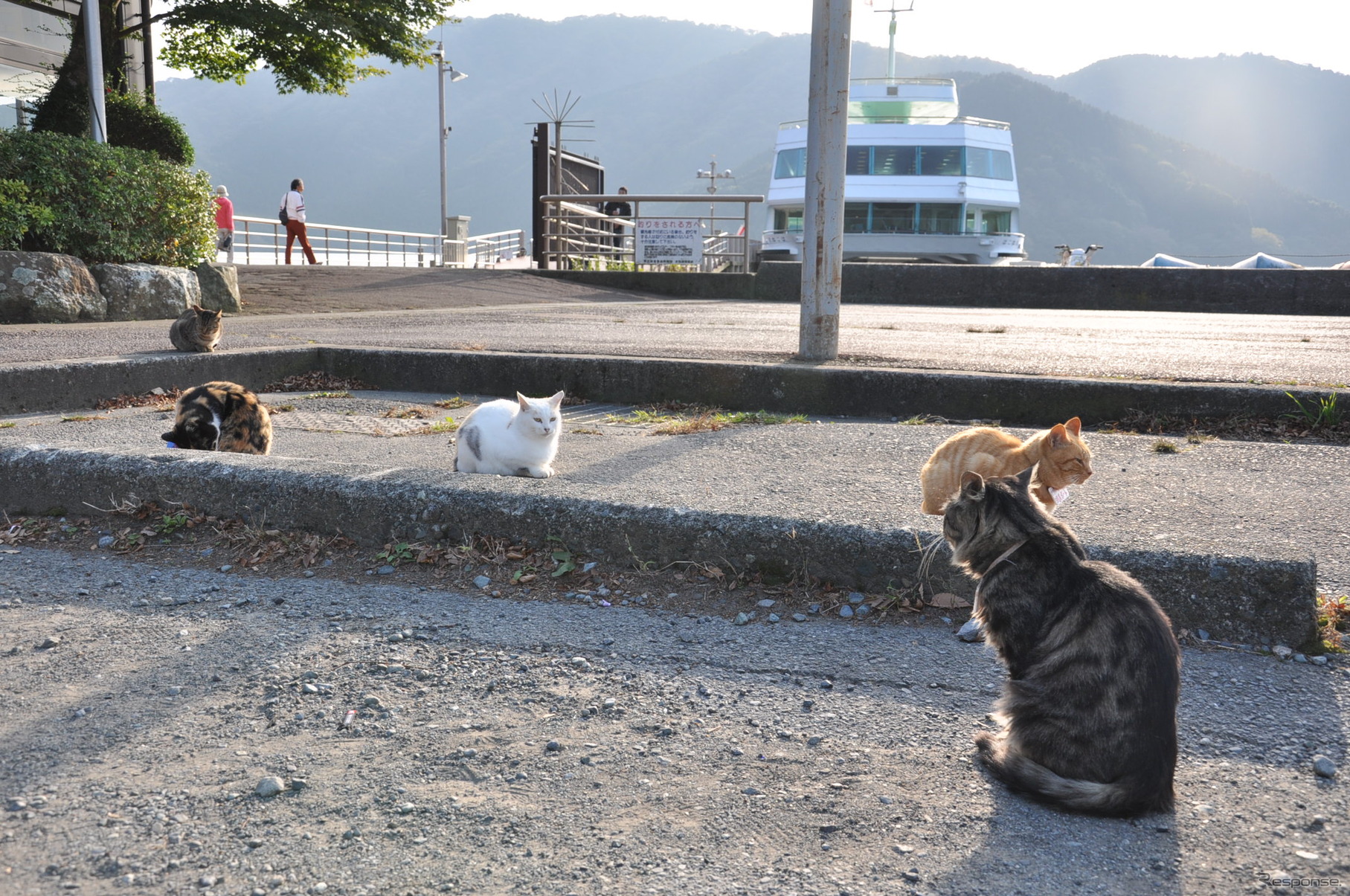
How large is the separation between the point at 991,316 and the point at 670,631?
1020 cm

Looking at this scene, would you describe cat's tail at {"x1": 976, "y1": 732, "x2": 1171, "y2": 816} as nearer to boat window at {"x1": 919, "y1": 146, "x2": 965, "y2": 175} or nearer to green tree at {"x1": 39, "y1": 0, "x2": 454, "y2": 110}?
green tree at {"x1": 39, "y1": 0, "x2": 454, "y2": 110}

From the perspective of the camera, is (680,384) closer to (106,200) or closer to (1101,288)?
(106,200)

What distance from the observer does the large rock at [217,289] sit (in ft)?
34.8

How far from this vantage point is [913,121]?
93.8 feet

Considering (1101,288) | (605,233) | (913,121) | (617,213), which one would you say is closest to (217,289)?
(605,233)

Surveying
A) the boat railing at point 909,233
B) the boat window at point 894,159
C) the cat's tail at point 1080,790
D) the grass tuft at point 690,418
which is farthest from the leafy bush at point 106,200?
the boat window at point 894,159

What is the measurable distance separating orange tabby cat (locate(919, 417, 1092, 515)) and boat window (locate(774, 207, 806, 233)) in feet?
82.7

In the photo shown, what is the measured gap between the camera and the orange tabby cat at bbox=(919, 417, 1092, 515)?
319 centimetres

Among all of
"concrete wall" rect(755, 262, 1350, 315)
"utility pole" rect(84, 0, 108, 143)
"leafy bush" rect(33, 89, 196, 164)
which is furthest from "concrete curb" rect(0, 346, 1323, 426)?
"concrete wall" rect(755, 262, 1350, 315)

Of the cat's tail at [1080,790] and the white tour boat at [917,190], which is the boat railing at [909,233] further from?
the cat's tail at [1080,790]

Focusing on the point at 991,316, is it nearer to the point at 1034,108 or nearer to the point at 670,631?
the point at 670,631

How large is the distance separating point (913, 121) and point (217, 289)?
77.1ft

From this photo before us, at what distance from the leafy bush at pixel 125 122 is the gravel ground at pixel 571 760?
11.3 m

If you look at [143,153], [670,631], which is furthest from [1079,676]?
[143,153]
